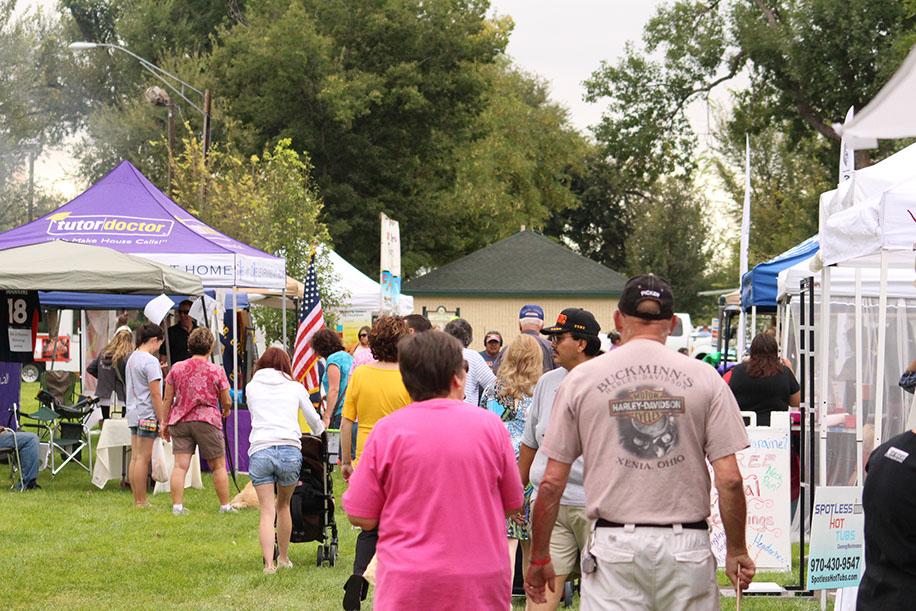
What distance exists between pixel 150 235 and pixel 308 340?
230 centimetres

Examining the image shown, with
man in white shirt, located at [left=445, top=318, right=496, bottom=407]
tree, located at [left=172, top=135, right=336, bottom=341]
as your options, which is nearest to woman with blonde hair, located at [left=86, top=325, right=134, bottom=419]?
man in white shirt, located at [left=445, top=318, right=496, bottom=407]

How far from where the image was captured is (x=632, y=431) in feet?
15.9

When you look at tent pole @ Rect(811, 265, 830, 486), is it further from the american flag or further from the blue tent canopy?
the american flag

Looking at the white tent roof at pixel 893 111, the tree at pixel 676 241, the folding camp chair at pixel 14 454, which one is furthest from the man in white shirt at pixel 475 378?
the tree at pixel 676 241

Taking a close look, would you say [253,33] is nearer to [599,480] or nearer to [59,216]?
[59,216]

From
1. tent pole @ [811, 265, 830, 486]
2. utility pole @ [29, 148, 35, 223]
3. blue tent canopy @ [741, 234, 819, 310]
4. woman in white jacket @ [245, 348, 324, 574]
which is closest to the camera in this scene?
tent pole @ [811, 265, 830, 486]

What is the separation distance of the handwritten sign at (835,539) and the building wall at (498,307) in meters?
44.8

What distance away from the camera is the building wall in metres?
53.1

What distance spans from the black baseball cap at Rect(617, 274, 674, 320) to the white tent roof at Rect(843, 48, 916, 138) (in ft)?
5.82

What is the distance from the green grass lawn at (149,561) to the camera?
938 cm

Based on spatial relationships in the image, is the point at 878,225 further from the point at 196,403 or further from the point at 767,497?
the point at 196,403

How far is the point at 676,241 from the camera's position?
7181 cm

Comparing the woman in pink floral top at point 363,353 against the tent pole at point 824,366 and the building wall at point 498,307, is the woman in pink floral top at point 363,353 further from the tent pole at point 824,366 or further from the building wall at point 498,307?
the building wall at point 498,307

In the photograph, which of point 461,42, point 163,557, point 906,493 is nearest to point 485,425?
point 906,493
